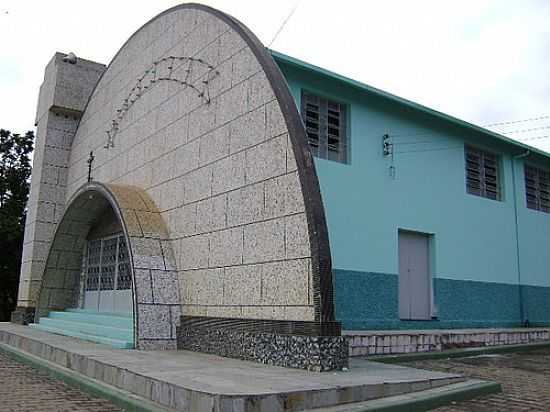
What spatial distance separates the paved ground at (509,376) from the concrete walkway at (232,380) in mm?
477

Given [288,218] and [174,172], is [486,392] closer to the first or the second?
[288,218]

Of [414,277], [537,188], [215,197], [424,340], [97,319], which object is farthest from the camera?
[537,188]

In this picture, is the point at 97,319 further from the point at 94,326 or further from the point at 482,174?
the point at 482,174

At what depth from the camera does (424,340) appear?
27.1ft

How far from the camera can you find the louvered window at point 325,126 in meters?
9.56

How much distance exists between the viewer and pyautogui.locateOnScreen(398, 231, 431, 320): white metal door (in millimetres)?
10281

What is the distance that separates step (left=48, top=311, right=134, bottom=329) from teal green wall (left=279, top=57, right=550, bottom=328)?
345 centimetres

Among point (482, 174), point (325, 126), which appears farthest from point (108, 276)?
point (482, 174)

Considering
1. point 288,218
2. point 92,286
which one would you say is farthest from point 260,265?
point 92,286

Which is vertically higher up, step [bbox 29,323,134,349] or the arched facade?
the arched facade

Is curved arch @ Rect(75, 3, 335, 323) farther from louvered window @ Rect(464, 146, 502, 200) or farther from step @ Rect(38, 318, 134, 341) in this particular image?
louvered window @ Rect(464, 146, 502, 200)

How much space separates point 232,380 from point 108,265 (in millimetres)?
7648

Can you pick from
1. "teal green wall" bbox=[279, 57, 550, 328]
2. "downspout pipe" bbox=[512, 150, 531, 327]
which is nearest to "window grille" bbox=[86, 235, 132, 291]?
"teal green wall" bbox=[279, 57, 550, 328]

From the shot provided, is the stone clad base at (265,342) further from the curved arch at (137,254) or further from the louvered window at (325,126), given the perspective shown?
the louvered window at (325,126)
